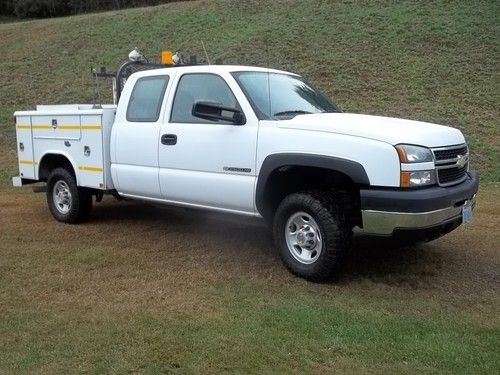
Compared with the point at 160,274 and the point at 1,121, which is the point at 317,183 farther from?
the point at 1,121

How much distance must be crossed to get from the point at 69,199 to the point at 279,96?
319 cm

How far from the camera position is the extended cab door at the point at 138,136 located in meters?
6.15

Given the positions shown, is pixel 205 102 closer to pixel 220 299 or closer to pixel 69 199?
pixel 220 299

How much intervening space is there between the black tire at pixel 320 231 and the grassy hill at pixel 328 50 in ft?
24.3

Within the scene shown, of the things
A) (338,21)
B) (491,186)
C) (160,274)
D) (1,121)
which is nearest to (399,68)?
(338,21)

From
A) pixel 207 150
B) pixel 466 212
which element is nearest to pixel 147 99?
pixel 207 150

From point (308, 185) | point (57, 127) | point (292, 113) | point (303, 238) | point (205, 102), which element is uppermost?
point (205, 102)

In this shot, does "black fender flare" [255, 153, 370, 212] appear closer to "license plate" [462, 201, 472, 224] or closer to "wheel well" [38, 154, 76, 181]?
"license plate" [462, 201, 472, 224]

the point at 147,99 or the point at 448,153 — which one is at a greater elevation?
the point at 147,99

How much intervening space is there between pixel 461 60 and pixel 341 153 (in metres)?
15.5

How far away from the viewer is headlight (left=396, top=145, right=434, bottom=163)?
4.54 metres

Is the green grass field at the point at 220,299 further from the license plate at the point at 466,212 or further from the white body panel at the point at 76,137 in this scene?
the white body panel at the point at 76,137

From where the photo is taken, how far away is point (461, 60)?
18.5m

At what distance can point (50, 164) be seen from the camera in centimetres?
763
